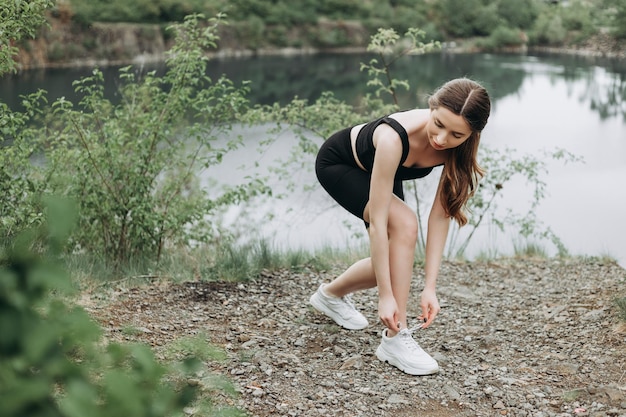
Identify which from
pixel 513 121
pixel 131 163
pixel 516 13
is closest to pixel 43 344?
pixel 131 163

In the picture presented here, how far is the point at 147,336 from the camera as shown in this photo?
333cm

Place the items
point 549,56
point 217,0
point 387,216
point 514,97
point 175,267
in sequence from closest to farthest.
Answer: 1. point 387,216
2. point 175,267
3. point 514,97
4. point 217,0
5. point 549,56

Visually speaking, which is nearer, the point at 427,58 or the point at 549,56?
the point at 427,58

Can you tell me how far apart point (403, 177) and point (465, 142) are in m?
0.33

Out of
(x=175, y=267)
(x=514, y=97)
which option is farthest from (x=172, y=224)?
(x=514, y=97)

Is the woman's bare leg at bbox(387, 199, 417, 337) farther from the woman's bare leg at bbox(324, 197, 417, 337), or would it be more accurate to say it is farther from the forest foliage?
the forest foliage

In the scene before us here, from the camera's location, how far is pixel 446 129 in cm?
282

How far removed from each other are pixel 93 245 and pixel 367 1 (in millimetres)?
36442

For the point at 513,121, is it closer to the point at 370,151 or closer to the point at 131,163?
the point at 131,163

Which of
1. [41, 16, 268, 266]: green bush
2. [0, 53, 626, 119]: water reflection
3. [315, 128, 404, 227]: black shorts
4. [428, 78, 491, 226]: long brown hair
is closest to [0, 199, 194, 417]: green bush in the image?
[428, 78, 491, 226]: long brown hair

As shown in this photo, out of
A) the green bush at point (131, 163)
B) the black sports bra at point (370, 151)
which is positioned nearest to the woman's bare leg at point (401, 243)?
the black sports bra at point (370, 151)

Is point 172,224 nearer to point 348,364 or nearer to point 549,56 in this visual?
point 348,364

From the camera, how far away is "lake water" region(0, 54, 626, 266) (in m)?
9.57

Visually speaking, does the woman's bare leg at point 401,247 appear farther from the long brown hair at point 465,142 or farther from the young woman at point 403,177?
the long brown hair at point 465,142
